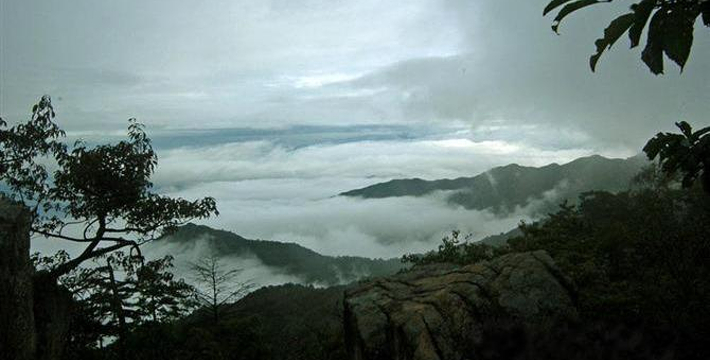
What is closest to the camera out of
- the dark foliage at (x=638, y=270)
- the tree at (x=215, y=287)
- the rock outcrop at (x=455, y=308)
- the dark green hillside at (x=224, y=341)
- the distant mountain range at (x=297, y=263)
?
the dark foliage at (x=638, y=270)

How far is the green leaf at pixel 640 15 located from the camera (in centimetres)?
219

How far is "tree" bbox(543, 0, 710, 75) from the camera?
7.07ft

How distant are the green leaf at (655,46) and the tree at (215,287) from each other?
1442 centimetres

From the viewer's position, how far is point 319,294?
76.4 metres

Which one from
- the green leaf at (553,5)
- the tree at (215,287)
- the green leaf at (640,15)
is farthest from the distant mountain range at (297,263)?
the green leaf at (640,15)

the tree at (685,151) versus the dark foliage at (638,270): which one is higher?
the tree at (685,151)

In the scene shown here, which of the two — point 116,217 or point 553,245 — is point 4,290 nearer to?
point 116,217

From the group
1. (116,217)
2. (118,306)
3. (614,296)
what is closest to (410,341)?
(614,296)

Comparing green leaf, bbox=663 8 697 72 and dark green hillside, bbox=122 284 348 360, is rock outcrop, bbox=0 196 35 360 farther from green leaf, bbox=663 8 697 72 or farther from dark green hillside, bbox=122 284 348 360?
green leaf, bbox=663 8 697 72

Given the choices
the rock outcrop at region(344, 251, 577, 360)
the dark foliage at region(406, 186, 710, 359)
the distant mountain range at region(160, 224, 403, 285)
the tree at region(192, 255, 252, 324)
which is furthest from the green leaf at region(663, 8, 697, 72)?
the distant mountain range at region(160, 224, 403, 285)

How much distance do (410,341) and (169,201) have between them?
8.30m

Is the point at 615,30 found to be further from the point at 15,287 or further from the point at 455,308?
the point at 15,287

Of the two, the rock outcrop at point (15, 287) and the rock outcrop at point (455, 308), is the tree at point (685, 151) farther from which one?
the rock outcrop at point (15, 287)

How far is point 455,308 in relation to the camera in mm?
7773
